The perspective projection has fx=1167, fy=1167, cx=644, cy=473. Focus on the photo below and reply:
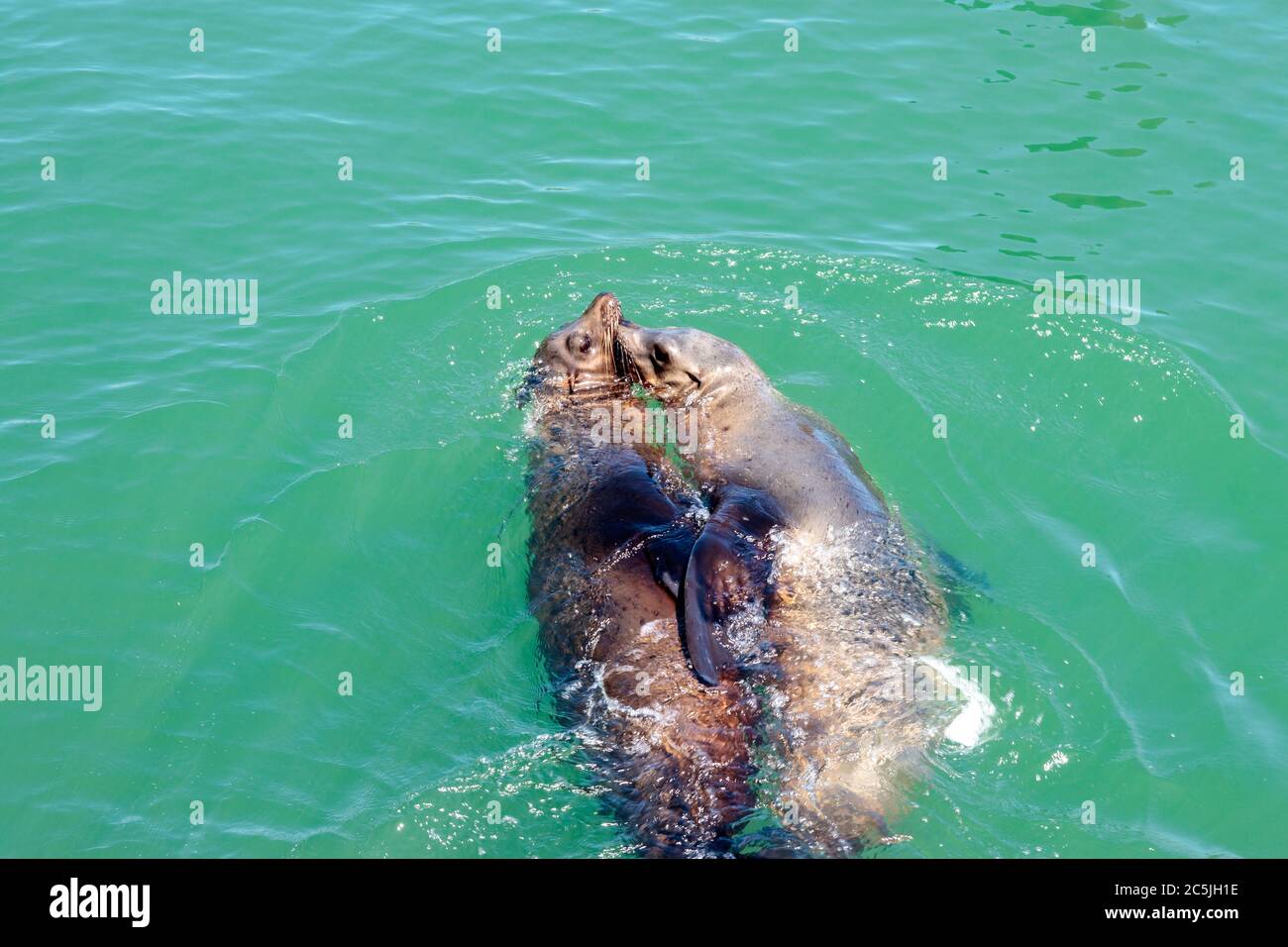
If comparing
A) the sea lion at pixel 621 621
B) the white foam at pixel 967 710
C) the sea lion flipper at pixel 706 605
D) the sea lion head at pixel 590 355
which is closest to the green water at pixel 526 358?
the white foam at pixel 967 710

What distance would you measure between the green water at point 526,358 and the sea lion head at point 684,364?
1.16 m

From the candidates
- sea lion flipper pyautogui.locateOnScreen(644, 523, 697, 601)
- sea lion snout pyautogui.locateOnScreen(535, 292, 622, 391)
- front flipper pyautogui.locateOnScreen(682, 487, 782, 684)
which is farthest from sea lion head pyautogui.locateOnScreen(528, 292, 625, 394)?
sea lion flipper pyautogui.locateOnScreen(644, 523, 697, 601)

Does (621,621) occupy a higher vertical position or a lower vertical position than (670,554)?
lower

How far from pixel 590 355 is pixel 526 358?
40.3 inches

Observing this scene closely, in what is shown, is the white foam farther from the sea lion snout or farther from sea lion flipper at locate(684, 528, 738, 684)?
the sea lion snout

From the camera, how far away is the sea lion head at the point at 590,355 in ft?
36.1

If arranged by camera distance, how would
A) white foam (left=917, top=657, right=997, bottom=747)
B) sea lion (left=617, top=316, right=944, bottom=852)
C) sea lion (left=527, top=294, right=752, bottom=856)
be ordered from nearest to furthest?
sea lion (left=527, top=294, right=752, bottom=856) < sea lion (left=617, top=316, right=944, bottom=852) < white foam (left=917, top=657, right=997, bottom=747)

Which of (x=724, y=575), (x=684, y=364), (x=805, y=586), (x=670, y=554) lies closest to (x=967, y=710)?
(x=805, y=586)

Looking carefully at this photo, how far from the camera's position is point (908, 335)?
1217 centimetres

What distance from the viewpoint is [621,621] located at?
8.27m

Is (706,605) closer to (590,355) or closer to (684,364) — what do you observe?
(684,364)

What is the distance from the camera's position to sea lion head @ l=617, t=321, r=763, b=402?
10.6 metres

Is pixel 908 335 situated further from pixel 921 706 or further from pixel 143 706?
pixel 143 706

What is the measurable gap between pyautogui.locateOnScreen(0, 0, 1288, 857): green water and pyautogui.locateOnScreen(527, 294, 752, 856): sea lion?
285mm
